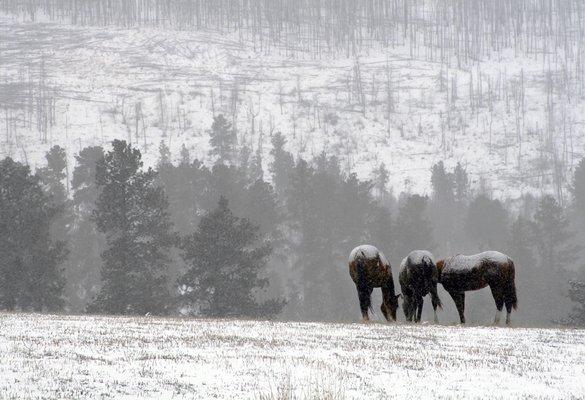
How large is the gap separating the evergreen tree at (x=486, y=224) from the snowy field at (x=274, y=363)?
176 feet

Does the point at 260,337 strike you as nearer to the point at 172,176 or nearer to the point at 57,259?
the point at 57,259

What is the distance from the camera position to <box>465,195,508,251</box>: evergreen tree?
227 feet

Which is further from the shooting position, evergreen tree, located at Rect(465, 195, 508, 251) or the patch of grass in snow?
evergreen tree, located at Rect(465, 195, 508, 251)

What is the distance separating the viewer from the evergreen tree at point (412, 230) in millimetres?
57031

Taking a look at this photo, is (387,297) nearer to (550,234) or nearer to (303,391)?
(303,391)

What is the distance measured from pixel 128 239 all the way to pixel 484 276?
2160cm

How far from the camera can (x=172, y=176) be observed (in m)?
62.7

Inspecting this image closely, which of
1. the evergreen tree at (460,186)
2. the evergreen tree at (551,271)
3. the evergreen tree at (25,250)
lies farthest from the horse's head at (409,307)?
the evergreen tree at (460,186)

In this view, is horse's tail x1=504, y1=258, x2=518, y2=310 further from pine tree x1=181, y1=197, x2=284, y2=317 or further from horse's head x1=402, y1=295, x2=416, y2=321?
pine tree x1=181, y1=197, x2=284, y2=317

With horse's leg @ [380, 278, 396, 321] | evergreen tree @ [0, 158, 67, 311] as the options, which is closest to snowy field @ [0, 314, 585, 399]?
horse's leg @ [380, 278, 396, 321]

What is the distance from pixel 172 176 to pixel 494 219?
33676 millimetres

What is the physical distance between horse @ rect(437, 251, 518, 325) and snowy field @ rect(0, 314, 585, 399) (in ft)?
18.1

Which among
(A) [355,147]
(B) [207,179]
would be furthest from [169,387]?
(A) [355,147]

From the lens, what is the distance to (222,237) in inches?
1503
